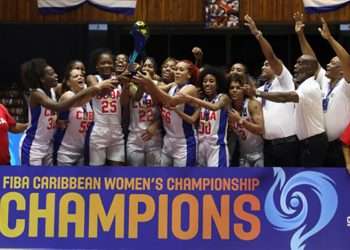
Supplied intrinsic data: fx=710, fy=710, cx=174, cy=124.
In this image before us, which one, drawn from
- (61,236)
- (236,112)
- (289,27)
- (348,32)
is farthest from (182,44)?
(61,236)

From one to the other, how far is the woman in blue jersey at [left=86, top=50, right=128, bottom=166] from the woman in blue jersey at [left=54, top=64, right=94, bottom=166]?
0.10 metres

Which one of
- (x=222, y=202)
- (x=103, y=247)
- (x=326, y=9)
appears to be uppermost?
(x=326, y=9)

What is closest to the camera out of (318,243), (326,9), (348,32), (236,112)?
(318,243)

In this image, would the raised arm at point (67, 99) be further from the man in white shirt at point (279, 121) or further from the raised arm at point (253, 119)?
the man in white shirt at point (279, 121)

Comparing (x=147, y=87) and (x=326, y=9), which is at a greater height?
(x=326, y=9)

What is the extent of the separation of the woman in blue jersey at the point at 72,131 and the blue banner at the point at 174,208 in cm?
67

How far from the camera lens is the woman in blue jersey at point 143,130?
8.59 meters

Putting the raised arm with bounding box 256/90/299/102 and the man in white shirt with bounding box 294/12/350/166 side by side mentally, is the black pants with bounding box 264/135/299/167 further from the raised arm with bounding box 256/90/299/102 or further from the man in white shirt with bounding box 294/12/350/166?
the raised arm with bounding box 256/90/299/102

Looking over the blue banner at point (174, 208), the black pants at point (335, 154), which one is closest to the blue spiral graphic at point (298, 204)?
the blue banner at point (174, 208)

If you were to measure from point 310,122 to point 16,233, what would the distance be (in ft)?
11.6

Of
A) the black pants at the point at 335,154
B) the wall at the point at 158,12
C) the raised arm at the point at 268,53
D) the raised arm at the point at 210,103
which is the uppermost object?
the wall at the point at 158,12

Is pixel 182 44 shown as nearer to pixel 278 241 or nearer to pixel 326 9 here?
pixel 326 9

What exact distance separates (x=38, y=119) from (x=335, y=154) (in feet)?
11.5

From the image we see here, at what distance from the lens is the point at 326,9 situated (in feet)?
43.7
